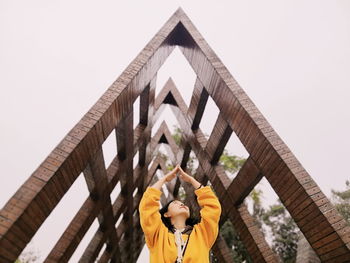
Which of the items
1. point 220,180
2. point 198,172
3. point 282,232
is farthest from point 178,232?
point 282,232

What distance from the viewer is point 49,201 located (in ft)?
10.8

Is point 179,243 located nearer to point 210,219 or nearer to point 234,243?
point 210,219

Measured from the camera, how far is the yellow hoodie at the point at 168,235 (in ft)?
7.29

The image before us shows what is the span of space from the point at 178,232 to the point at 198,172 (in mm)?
6045

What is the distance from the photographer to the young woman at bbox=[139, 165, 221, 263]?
222cm

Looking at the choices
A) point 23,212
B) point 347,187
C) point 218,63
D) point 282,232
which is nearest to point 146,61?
point 218,63

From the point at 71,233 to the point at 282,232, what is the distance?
1684 centimetres

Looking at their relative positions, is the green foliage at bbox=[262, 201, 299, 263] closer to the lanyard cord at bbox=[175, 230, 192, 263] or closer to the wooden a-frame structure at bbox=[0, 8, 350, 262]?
the wooden a-frame structure at bbox=[0, 8, 350, 262]

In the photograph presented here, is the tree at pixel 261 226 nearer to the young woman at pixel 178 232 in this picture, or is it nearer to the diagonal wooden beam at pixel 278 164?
the diagonal wooden beam at pixel 278 164

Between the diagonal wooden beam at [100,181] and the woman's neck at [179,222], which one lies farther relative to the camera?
the diagonal wooden beam at [100,181]

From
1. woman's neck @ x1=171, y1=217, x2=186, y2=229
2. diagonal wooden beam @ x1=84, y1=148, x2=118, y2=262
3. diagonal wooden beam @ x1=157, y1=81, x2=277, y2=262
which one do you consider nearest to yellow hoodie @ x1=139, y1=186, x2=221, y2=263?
woman's neck @ x1=171, y1=217, x2=186, y2=229

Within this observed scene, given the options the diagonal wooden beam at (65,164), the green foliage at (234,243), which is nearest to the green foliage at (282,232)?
the green foliage at (234,243)

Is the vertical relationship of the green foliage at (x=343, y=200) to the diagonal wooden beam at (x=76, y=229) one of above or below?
above

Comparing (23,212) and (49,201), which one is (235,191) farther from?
(23,212)
